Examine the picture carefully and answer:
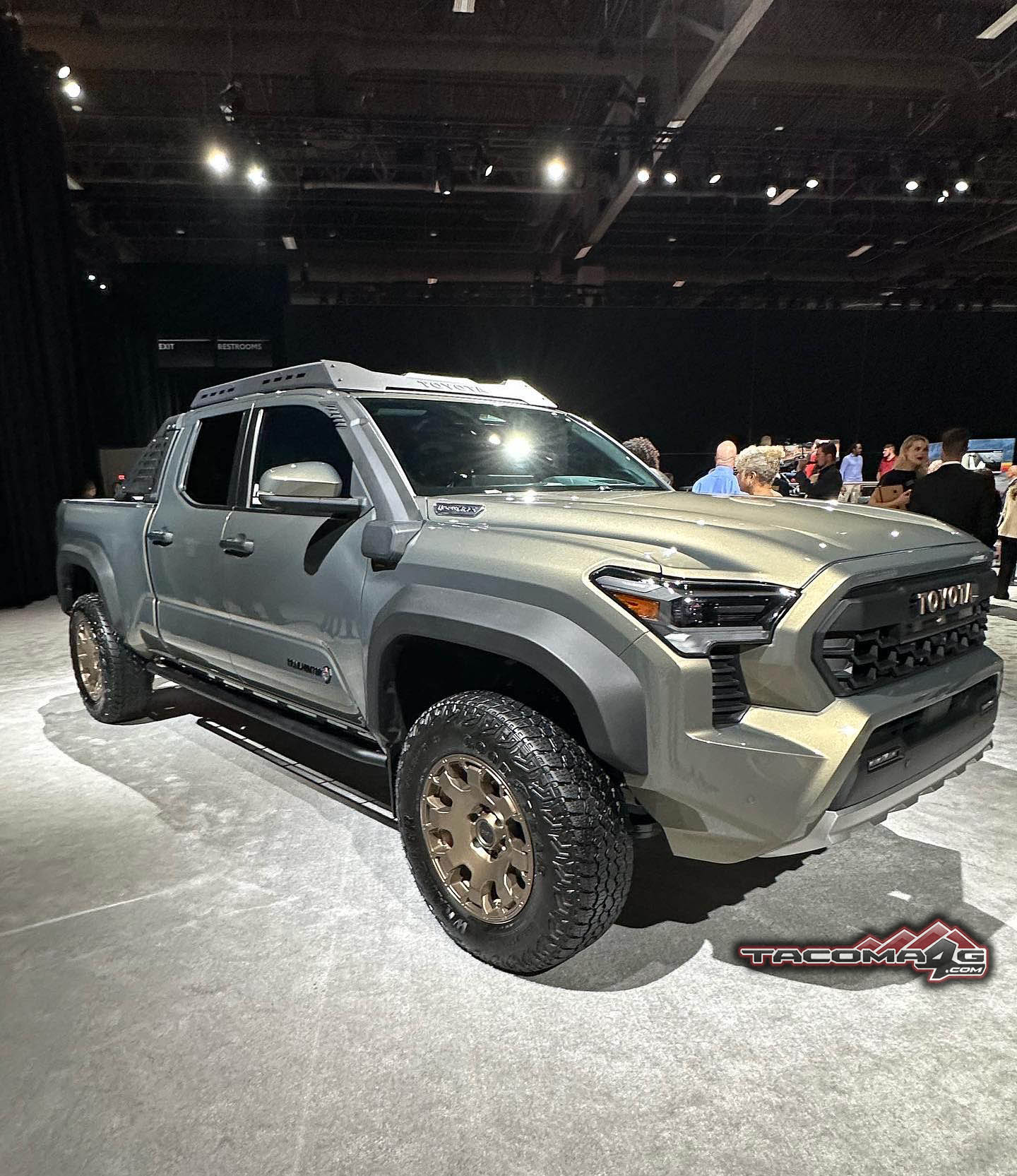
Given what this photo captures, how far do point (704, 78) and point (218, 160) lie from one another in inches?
239

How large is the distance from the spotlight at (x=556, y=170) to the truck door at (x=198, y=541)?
8930mm

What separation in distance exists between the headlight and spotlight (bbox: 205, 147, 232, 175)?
34.8 feet

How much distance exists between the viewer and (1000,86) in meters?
10.1

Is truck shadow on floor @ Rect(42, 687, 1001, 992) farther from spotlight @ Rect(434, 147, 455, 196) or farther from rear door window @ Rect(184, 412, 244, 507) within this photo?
spotlight @ Rect(434, 147, 455, 196)

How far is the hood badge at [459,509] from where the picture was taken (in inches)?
91.7

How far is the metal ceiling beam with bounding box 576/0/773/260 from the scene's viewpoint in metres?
7.43

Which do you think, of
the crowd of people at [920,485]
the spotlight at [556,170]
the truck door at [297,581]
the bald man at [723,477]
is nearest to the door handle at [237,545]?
the truck door at [297,581]

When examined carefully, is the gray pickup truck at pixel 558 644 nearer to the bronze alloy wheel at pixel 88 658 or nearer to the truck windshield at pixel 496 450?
the truck windshield at pixel 496 450

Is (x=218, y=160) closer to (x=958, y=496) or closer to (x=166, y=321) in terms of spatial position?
(x=166, y=321)

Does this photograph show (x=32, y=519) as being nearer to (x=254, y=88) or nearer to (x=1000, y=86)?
(x=254, y=88)

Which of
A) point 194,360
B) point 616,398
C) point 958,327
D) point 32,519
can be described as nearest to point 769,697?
point 32,519

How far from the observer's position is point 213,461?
3.42m

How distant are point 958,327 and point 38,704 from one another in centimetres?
2258

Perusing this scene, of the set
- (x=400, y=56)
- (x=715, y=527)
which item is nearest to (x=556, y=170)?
(x=400, y=56)
